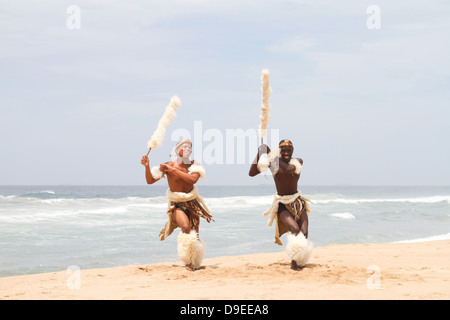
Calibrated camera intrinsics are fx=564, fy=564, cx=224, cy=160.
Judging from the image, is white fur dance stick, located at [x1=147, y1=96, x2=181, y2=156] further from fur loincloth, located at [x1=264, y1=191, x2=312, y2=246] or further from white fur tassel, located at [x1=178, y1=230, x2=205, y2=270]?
fur loincloth, located at [x1=264, y1=191, x2=312, y2=246]

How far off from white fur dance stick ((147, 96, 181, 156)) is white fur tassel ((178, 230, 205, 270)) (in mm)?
1281

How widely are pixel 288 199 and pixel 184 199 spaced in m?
1.44

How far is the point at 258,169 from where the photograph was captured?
746 cm

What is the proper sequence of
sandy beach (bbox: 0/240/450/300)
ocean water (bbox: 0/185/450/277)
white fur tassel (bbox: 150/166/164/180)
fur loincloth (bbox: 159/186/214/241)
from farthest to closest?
ocean water (bbox: 0/185/450/277)
fur loincloth (bbox: 159/186/214/241)
white fur tassel (bbox: 150/166/164/180)
sandy beach (bbox: 0/240/450/300)

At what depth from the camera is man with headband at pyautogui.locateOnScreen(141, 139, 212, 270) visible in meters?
7.63

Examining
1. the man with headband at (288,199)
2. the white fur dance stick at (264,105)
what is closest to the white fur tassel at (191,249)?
the man with headband at (288,199)

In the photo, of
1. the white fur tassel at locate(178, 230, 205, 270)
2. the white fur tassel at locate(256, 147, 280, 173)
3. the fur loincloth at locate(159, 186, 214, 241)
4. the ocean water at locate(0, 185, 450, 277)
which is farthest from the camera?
the ocean water at locate(0, 185, 450, 277)

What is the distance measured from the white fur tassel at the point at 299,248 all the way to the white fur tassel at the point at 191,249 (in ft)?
4.03

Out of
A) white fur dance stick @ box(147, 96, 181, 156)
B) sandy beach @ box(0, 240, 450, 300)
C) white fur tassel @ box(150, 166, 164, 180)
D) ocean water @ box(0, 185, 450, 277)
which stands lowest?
ocean water @ box(0, 185, 450, 277)

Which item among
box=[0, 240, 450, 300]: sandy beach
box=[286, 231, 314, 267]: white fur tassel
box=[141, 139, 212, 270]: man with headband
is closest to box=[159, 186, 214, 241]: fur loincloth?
box=[141, 139, 212, 270]: man with headband

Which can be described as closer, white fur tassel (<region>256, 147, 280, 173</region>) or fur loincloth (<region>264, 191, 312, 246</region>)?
white fur tassel (<region>256, 147, 280, 173</region>)
